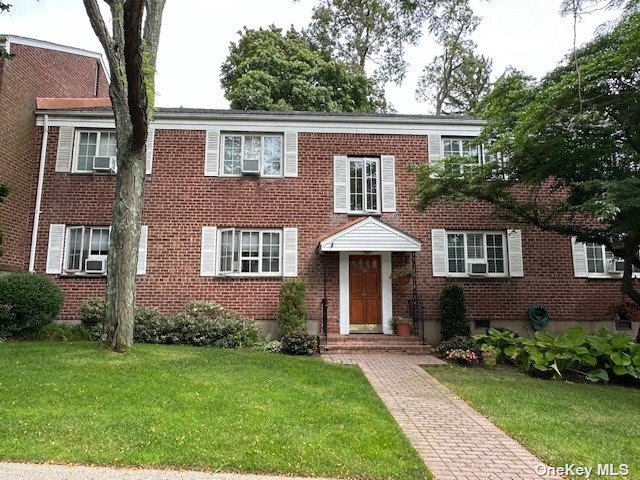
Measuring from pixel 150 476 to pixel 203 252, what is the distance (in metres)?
8.87

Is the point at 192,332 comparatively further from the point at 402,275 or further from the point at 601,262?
the point at 601,262

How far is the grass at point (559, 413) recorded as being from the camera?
456 centimetres

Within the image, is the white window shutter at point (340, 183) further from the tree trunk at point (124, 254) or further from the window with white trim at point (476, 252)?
the tree trunk at point (124, 254)

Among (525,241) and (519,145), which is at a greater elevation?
(519,145)

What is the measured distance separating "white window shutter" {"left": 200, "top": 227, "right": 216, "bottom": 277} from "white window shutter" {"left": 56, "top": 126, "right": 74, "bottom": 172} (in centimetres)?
422

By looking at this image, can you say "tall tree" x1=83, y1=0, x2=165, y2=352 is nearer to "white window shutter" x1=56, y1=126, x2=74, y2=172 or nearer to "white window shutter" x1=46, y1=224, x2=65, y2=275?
"white window shutter" x1=46, y1=224, x2=65, y2=275

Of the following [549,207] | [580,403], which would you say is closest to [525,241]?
[549,207]

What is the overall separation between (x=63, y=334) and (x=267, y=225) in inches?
223

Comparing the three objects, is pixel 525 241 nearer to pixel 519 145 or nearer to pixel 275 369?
pixel 519 145

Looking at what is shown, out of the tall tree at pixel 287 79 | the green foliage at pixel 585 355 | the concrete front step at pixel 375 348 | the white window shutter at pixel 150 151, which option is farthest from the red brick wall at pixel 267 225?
the tall tree at pixel 287 79

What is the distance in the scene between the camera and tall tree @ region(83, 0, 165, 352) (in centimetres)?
810

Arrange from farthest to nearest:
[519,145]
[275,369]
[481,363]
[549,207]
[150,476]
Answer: [549,207], [481,363], [519,145], [275,369], [150,476]

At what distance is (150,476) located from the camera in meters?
3.60

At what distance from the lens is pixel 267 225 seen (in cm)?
1238
